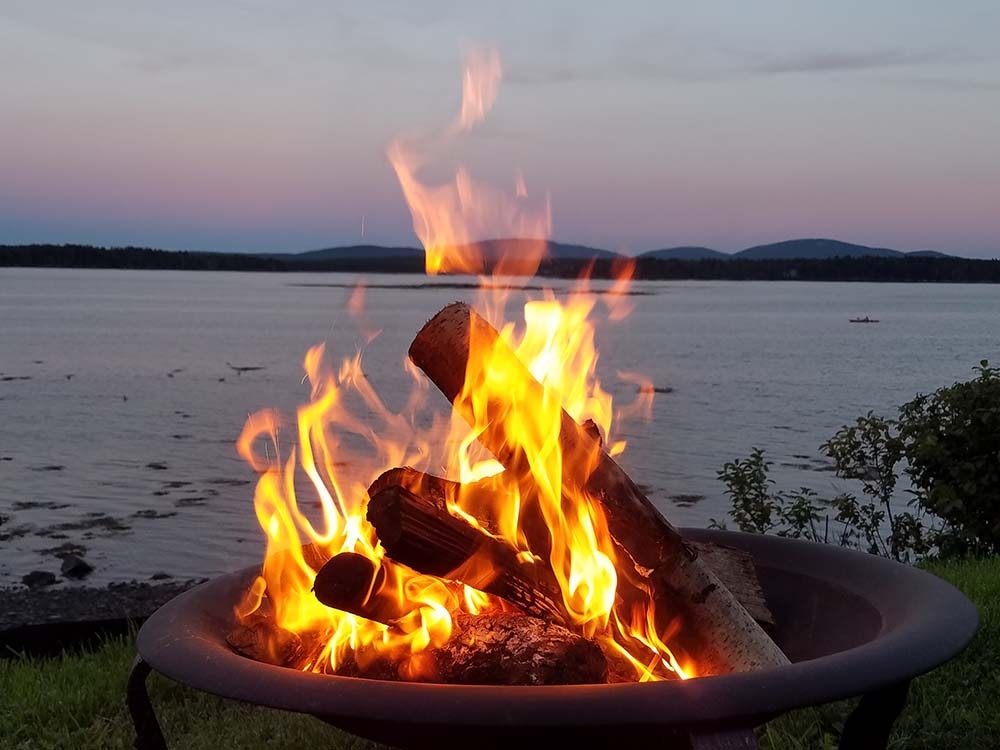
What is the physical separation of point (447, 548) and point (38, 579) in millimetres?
8456

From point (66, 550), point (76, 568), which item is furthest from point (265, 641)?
point (66, 550)

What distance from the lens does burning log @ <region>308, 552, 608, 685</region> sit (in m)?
2.67

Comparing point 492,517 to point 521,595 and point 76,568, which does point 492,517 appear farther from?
point 76,568

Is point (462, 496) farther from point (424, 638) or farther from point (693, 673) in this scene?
point (693, 673)

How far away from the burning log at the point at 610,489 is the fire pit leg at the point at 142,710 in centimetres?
125

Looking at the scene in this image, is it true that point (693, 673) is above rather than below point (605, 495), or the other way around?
below

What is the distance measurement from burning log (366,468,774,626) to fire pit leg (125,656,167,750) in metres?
0.83

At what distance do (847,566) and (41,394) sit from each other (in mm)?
24816

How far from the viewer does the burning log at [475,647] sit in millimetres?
2668

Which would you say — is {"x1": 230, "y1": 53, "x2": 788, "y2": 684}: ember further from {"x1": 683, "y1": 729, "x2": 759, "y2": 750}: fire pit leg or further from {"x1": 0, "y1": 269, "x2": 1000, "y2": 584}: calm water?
{"x1": 0, "y1": 269, "x2": 1000, "y2": 584}: calm water

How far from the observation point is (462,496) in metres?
3.35

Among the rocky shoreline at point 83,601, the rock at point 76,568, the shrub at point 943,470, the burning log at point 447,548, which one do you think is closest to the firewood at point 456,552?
the burning log at point 447,548

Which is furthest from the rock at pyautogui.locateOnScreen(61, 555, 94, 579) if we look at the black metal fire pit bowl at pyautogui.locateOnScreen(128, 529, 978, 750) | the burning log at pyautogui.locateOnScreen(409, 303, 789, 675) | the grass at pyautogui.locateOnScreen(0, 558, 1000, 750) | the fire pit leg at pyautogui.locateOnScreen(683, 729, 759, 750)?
the fire pit leg at pyautogui.locateOnScreen(683, 729, 759, 750)

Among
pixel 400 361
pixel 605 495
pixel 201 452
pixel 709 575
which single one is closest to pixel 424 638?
pixel 605 495
